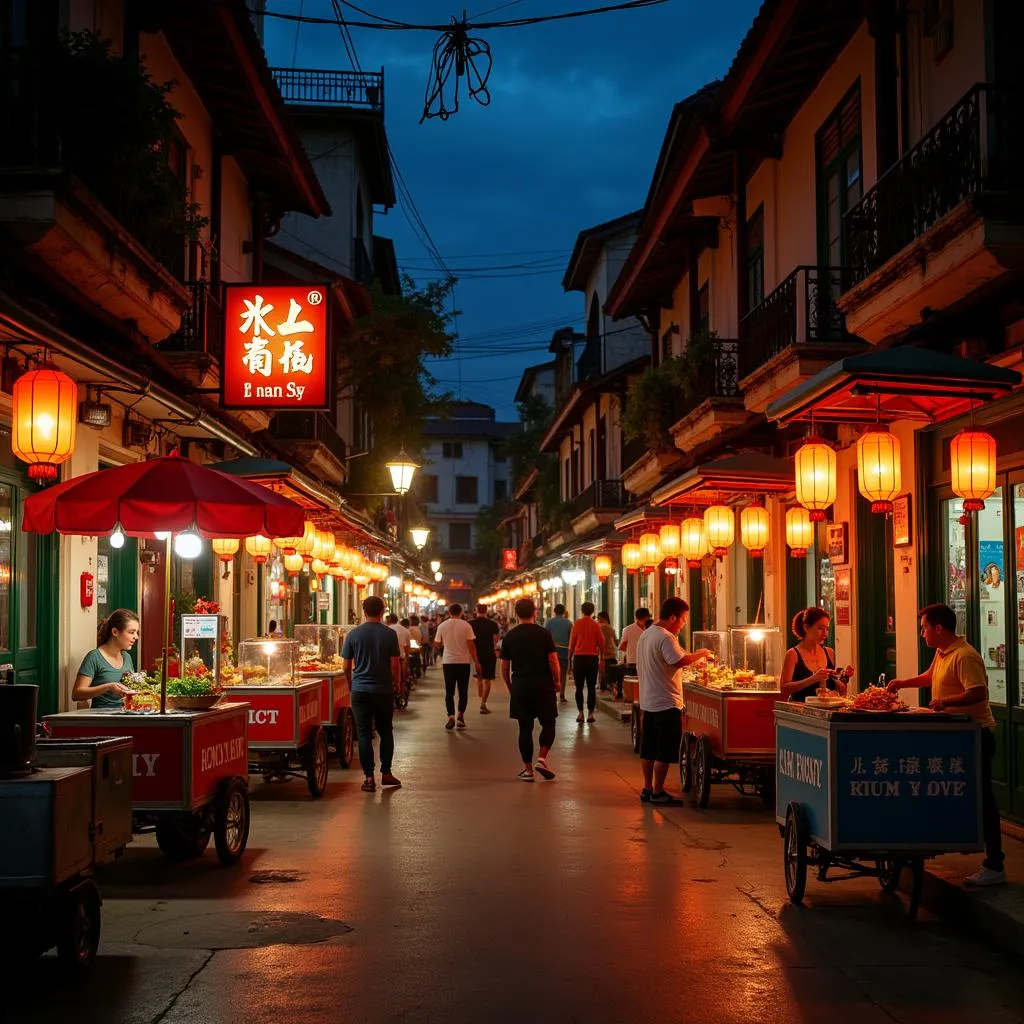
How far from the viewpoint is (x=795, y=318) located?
15.5 meters

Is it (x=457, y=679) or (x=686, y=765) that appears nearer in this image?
(x=686, y=765)

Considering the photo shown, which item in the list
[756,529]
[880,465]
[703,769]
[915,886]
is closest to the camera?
[915,886]

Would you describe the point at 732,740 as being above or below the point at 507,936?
above

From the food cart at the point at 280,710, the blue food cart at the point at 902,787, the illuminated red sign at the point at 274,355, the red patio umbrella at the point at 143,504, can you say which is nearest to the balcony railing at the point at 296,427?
the illuminated red sign at the point at 274,355

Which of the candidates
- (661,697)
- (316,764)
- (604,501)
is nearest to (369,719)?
(316,764)

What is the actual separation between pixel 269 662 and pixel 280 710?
2.69ft

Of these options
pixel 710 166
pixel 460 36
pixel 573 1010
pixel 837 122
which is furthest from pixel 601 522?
pixel 573 1010

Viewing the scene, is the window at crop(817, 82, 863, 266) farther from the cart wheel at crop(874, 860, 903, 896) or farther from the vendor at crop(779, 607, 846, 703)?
the cart wheel at crop(874, 860, 903, 896)

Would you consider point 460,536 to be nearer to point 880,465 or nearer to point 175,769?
point 880,465

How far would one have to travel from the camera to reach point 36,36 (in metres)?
10.8

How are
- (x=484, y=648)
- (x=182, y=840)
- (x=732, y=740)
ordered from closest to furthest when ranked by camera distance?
1. (x=182, y=840)
2. (x=732, y=740)
3. (x=484, y=648)

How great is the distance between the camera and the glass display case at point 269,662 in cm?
1370

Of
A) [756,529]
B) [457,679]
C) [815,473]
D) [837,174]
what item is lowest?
[457,679]

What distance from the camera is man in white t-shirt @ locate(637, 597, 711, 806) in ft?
42.0
